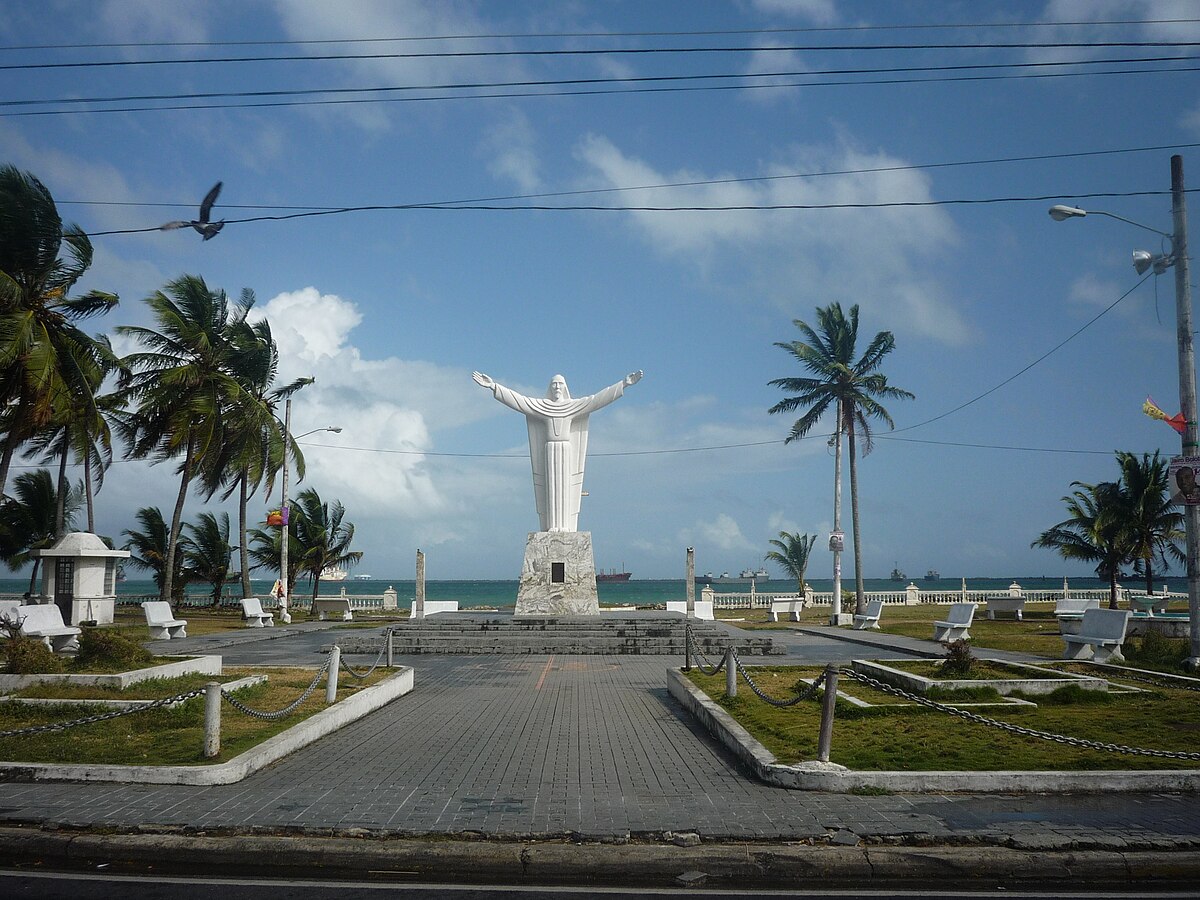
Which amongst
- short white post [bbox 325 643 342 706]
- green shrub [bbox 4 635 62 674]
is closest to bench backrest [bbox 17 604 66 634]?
green shrub [bbox 4 635 62 674]

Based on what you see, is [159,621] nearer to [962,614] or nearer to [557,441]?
[557,441]

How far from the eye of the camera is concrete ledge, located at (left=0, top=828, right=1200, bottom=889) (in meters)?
5.93

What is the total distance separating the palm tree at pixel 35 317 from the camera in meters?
19.8

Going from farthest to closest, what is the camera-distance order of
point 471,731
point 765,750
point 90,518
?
1. point 90,518
2. point 471,731
3. point 765,750

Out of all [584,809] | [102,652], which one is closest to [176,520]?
[102,652]

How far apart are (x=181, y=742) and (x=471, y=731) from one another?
10.2 ft

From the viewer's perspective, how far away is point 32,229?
21312 millimetres

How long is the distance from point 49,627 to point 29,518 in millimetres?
22836

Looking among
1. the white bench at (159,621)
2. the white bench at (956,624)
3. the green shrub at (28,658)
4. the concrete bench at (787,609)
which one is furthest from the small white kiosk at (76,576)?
the concrete bench at (787,609)

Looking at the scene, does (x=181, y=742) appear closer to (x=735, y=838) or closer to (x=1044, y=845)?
(x=735, y=838)

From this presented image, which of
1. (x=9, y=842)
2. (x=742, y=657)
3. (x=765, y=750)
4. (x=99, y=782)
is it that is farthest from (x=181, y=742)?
(x=742, y=657)

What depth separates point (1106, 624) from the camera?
650 inches

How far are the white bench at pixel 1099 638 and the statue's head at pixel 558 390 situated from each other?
14974 millimetres

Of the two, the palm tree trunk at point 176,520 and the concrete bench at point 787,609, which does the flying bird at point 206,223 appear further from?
the concrete bench at point 787,609
